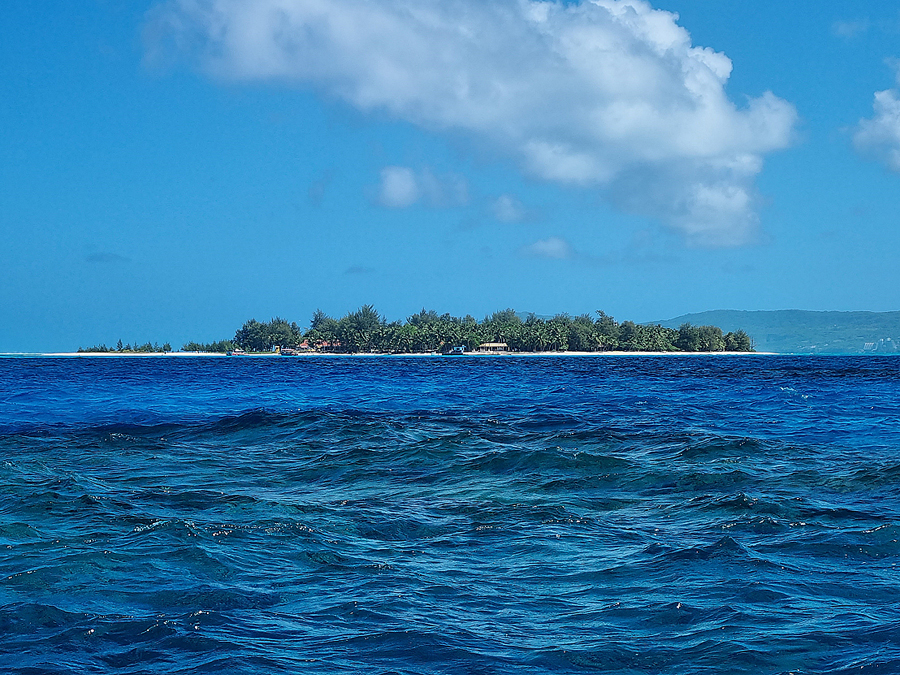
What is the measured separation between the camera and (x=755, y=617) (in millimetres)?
7387

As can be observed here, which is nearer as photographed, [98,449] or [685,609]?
[685,609]

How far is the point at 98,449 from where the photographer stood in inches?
777

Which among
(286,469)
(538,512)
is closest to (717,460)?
(538,512)

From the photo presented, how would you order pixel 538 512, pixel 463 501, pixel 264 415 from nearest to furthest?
pixel 538 512
pixel 463 501
pixel 264 415

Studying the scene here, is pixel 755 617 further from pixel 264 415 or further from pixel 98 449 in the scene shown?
pixel 264 415

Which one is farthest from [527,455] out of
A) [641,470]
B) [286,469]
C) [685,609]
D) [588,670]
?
[588,670]

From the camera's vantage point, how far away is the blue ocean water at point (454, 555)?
21.7ft

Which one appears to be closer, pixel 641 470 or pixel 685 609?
pixel 685 609

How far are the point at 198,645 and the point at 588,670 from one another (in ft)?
10.4

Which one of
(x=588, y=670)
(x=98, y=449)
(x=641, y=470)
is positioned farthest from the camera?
(x=98, y=449)

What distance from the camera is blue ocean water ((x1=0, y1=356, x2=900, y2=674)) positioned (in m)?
6.62

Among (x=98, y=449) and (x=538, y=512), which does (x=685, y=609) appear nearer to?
(x=538, y=512)

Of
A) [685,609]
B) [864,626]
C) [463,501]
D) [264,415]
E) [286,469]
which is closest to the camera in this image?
[864,626]

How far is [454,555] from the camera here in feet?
31.1
